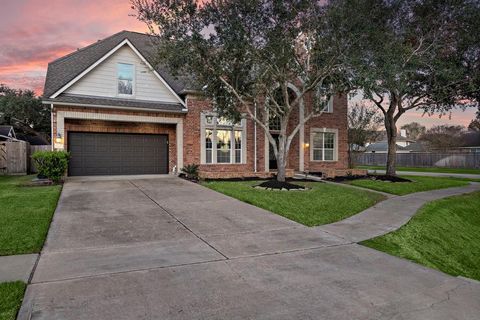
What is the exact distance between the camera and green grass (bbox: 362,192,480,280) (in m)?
6.43

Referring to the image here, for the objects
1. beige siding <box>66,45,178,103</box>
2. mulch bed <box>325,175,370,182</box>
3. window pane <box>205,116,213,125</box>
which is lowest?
mulch bed <box>325,175,370,182</box>

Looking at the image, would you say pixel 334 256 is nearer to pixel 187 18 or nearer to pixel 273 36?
pixel 273 36

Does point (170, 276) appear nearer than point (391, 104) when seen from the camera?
Yes

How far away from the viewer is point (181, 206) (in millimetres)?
9203

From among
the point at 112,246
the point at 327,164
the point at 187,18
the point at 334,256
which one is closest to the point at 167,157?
the point at 187,18

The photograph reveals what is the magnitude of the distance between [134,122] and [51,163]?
15.2 ft

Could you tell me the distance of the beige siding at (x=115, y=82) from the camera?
15.0 meters

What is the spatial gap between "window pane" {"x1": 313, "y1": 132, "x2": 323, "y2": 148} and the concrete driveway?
45.1 feet

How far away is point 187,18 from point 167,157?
7.96 meters

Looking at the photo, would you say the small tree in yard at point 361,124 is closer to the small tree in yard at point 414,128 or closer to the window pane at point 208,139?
the window pane at point 208,139

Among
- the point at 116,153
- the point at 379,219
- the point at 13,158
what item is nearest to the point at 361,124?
the point at 379,219

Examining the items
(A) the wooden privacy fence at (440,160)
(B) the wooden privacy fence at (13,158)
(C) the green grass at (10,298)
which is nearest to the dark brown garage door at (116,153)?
(B) the wooden privacy fence at (13,158)

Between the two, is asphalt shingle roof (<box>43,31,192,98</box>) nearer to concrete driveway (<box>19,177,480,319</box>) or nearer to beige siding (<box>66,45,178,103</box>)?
beige siding (<box>66,45,178,103</box>)

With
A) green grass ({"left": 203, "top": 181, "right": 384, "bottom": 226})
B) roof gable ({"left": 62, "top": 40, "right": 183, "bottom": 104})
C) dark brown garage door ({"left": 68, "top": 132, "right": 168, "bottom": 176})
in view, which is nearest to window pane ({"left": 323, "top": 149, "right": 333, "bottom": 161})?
green grass ({"left": 203, "top": 181, "right": 384, "bottom": 226})
